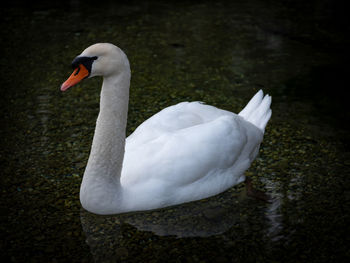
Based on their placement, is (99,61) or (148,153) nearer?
(99,61)

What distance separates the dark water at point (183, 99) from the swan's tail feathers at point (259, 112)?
37 cm

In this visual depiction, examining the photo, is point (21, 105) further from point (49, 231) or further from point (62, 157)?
point (49, 231)

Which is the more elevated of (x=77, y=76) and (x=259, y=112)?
(x=77, y=76)

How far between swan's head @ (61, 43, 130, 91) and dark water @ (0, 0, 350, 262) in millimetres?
1161

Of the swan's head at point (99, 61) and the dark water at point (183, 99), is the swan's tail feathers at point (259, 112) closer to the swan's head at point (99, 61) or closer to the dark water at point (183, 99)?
the dark water at point (183, 99)

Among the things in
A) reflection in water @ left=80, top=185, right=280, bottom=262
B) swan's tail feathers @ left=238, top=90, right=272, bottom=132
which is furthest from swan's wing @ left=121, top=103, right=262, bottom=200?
swan's tail feathers @ left=238, top=90, right=272, bottom=132

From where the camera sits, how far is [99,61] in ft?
11.5

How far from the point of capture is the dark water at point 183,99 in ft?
12.1

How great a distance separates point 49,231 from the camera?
3807 millimetres

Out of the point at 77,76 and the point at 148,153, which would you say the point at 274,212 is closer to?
the point at 148,153

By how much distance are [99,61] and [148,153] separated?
0.86 m

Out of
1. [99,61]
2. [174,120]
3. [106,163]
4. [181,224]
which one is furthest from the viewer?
[174,120]

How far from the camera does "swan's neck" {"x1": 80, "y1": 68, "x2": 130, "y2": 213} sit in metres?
3.70

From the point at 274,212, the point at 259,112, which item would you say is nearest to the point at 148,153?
the point at 274,212
